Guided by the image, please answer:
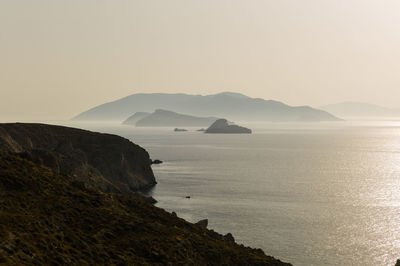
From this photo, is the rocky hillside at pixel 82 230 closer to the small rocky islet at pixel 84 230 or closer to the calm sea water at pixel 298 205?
the small rocky islet at pixel 84 230

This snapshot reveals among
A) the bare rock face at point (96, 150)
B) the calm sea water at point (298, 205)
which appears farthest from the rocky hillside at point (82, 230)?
the bare rock face at point (96, 150)

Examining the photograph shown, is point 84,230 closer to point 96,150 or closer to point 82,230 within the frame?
point 82,230

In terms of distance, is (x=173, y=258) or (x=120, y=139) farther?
(x=120, y=139)

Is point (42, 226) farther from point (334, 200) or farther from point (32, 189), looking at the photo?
point (334, 200)

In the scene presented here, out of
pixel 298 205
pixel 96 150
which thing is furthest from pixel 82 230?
pixel 96 150

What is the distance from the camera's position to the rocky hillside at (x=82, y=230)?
2615 cm

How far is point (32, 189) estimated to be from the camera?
3897cm

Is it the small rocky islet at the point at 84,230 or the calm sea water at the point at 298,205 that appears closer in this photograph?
the small rocky islet at the point at 84,230

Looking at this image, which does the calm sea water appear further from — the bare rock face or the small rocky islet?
the small rocky islet

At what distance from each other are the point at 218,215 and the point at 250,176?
5893 centimetres

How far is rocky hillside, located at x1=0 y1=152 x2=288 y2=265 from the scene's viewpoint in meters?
26.1

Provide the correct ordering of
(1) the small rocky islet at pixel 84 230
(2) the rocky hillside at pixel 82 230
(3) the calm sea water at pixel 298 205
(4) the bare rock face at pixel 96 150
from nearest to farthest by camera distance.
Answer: (2) the rocky hillside at pixel 82 230 → (1) the small rocky islet at pixel 84 230 → (3) the calm sea water at pixel 298 205 → (4) the bare rock face at pixel 96 150

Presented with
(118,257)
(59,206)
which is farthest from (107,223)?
(118,257)

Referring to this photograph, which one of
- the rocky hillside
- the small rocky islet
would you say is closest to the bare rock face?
the rocky hillside
